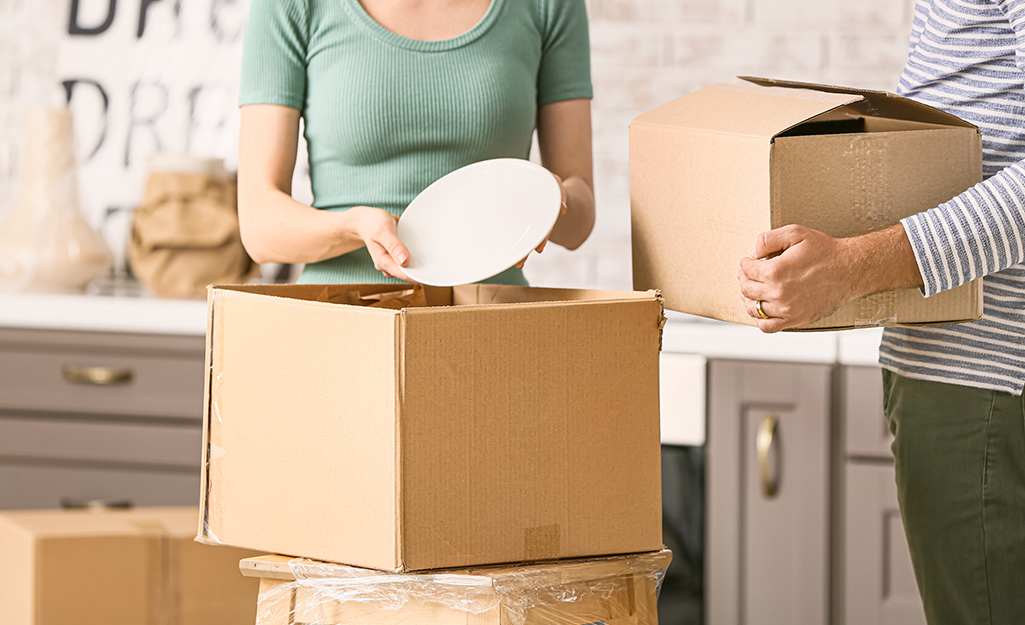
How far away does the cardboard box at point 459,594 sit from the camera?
755 millimetres

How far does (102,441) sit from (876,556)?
61.4 inches

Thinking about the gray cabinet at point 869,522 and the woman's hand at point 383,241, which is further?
the gray cabinet at point 869,522

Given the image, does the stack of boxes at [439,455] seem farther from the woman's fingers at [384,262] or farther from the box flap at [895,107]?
the box flap at [895,107]

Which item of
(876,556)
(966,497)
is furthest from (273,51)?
(876,556)

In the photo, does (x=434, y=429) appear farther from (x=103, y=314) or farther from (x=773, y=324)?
(x=103, y=314)

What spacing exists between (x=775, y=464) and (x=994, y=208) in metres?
1.04

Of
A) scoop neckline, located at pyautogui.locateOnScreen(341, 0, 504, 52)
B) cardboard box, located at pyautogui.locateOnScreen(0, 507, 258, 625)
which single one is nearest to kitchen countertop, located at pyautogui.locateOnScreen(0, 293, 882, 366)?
cardboard box, located at pyautogui.locateOnScreen(0, 507, 258, 625)

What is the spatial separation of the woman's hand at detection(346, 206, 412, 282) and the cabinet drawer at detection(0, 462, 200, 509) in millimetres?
1247

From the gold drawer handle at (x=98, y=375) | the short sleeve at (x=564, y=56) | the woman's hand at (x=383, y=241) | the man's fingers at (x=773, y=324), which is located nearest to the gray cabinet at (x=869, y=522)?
the short sleeve at (x=564, y=56)

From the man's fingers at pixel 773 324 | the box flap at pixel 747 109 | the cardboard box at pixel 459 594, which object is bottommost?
the cardboard box at pixel 459 594

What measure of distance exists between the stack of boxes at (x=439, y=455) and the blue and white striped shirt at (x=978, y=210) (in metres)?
0.27

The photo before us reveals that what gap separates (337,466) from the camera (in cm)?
76

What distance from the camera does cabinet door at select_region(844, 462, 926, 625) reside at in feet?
5.73

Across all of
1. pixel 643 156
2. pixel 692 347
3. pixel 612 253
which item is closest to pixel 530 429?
pixel 643 156
